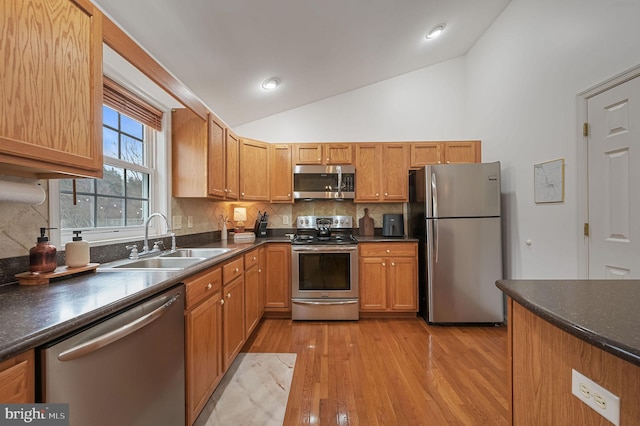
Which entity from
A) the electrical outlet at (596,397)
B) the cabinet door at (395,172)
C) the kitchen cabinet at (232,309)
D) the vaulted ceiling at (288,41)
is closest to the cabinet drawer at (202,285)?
the kitchen cabinet at (232,309)

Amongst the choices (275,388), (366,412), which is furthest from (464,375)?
(275,388)

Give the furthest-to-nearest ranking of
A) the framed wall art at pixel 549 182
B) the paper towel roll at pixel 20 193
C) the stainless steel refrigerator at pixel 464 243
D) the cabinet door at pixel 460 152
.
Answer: the cabinet door at pixel 460 152 < the stainless steel refrigerator at pixel 464 243 < the framed wall art at pixel 549 182 < the paper towel roll at pixel 20 193

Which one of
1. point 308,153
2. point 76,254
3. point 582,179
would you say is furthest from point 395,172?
point 76,254

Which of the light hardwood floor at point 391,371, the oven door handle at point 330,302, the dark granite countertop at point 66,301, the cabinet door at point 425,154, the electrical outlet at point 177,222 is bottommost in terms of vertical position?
the light hardwood floor at point 391,371

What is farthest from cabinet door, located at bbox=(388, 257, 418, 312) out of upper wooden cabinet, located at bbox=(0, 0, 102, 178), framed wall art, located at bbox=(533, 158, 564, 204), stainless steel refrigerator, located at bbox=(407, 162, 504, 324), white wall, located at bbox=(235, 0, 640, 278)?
upper wooden cabinet, located at bbox=(0, 0, 102, 178)

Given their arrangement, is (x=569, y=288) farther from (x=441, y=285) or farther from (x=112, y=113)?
(x=112, y=113)

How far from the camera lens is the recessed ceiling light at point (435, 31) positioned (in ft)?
9.34

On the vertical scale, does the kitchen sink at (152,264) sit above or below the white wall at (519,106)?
below

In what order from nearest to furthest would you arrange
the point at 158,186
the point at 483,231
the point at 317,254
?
1. the point at 158,186
2. the point at 483,231
3. the point at 317,254

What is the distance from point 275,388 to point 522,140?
10.2 ft

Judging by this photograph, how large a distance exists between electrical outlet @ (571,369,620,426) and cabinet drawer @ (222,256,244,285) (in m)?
1.78

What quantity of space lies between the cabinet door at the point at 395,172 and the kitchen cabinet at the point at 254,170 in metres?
1.51

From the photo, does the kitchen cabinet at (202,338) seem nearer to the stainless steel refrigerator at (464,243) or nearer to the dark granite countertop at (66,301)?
the dark granite countertop at (66,301)

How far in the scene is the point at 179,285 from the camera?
133cm
